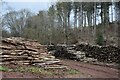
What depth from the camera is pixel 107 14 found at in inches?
1142

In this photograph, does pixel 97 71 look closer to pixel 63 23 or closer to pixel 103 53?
pixel 103 53

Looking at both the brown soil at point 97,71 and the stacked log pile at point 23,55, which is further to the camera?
the brown soil at point 97,71

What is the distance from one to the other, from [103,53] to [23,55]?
304 inches

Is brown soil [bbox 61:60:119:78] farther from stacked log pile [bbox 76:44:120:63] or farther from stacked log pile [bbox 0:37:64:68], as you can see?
stacked log pile [bbox 76:44:120:63]

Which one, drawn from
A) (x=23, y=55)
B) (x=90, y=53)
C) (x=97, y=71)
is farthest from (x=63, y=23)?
(x=23, y=55)

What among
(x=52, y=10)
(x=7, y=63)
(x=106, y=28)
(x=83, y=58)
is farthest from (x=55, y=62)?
(x=106, y=28)

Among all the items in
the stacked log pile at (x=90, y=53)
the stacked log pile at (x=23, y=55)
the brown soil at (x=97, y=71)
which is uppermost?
Result: the stacked log pile at (x=23, y=55)

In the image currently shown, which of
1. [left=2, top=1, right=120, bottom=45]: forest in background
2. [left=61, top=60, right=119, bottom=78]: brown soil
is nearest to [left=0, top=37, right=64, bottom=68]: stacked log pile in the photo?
[left=61, top=60, right=119, bottom=78]: brown soil

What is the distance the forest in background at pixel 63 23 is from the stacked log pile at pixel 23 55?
5.71 metres

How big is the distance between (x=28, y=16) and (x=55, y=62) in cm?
1038

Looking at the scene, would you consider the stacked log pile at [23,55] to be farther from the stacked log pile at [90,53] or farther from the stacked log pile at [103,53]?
the stacked log pile at [103,53]

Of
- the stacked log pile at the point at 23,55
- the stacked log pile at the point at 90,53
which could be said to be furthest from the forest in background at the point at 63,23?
the stacked log pile at the point at 23,55

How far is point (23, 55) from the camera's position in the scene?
33.9 feet

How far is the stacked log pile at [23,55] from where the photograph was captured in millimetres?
10016
